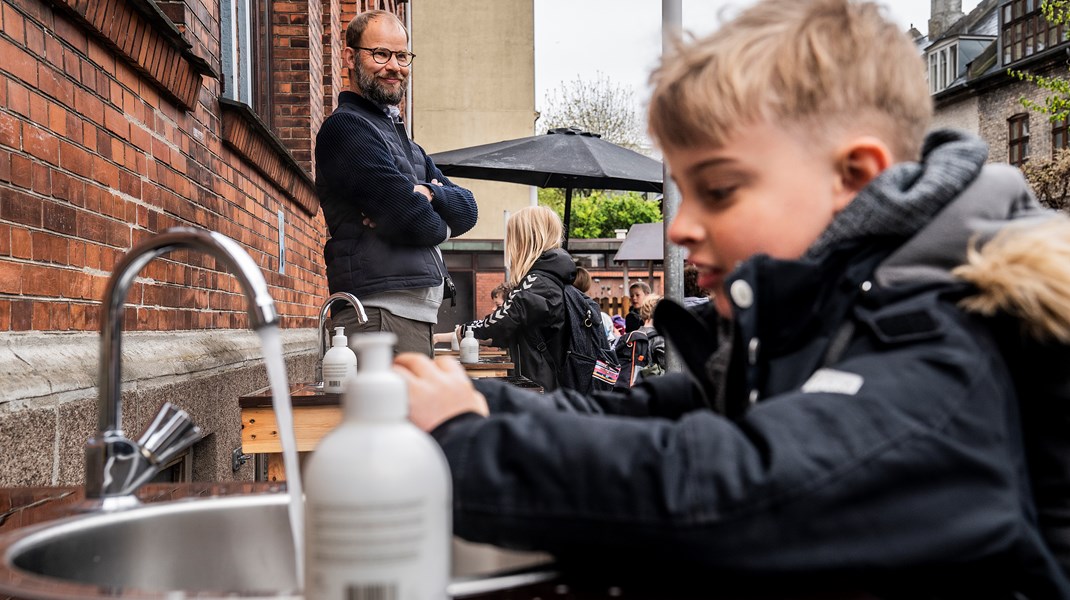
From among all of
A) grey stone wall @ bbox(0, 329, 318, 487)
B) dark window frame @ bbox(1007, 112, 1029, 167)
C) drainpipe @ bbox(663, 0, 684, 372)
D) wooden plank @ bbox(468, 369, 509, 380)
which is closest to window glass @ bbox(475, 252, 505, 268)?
dark window frame @ bbox(1007, 112, 1029, 167)

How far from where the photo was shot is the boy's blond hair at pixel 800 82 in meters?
1.16

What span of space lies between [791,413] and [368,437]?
0.39 m

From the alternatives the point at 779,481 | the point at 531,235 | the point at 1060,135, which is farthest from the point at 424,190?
the point at 1060,135

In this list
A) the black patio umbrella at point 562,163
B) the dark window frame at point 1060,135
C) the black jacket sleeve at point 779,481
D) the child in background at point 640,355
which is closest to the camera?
the black jacket sleeve at point 779,481

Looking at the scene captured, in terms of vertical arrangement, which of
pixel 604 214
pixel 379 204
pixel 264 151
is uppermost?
pixel 604 214

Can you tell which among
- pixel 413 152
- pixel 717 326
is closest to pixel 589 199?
pixel 413 152

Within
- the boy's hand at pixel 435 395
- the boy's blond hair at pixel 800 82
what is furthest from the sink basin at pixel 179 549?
the boy's blond hair at pixel 800 82

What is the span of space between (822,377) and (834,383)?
0.07 feet

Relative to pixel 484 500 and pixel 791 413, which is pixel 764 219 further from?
pixel 484 500

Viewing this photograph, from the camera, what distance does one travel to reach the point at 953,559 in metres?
0.87

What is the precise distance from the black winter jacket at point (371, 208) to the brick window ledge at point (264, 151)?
0.63 metres

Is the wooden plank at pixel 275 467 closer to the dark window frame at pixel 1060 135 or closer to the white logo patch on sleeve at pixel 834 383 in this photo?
the white logo patch on sleeve at pixel 834 383

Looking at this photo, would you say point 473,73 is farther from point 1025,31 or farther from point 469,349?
point 469,349

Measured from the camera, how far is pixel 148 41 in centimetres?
315
